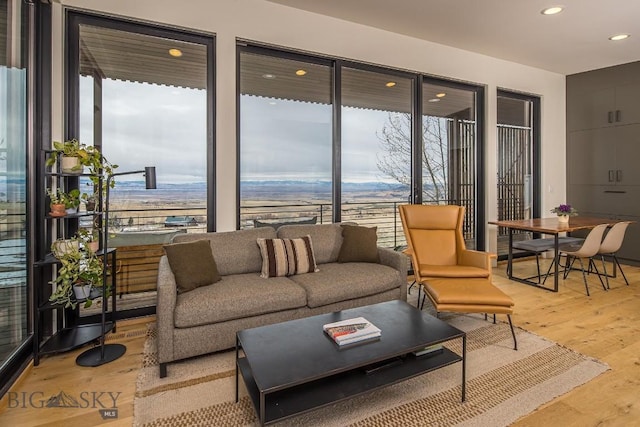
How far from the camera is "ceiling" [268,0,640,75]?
3.65m

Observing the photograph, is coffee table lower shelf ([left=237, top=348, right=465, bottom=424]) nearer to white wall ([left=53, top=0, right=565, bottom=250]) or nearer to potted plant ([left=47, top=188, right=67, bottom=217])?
potted plant ([left=47, top=188, right=67, bottom=217])

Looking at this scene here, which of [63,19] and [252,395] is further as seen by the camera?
[63,19]

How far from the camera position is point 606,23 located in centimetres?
407

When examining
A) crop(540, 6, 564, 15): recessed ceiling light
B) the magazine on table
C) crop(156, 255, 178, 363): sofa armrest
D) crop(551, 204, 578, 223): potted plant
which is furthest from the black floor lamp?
crop(551, 204, 578, 223): potted plant

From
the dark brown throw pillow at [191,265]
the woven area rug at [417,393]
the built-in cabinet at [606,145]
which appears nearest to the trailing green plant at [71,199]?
the dark brown throw pillow at [191,265]

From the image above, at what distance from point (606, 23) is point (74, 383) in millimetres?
5996

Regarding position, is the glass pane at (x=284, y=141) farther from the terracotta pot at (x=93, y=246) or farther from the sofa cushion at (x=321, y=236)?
the terracotta pot at (x=93, y=246)

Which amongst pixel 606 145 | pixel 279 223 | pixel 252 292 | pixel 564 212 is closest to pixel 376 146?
pixel 279 223

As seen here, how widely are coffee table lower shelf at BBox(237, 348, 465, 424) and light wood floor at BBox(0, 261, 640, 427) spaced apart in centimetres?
58

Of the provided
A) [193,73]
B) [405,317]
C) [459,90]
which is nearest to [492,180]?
[459,90]

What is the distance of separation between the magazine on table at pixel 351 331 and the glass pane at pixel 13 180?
1.95m

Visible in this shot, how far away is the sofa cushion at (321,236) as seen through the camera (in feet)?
11.2

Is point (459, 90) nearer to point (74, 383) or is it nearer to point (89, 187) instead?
point (89, 187)

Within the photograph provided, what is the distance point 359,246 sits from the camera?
3477 mm
